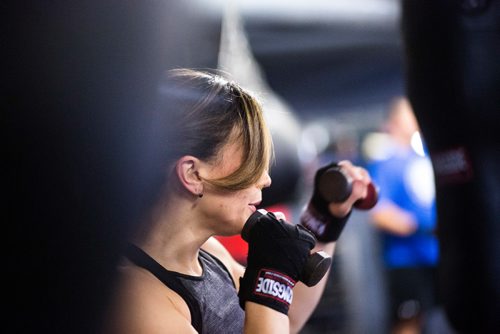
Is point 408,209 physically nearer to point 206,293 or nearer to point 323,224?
point 323,224

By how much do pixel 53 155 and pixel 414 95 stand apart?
81cm

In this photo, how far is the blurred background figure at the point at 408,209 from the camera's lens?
97.5 inches

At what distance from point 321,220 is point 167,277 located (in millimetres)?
304

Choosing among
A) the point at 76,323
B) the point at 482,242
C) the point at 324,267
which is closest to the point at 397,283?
the point at 482,242

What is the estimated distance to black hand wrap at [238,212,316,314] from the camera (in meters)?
0.72

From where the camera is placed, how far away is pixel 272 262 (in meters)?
0.73

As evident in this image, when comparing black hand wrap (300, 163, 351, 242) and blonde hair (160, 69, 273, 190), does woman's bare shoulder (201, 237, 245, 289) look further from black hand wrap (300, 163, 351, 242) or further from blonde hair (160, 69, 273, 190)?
blonde hair (160, 69, 273, 190)

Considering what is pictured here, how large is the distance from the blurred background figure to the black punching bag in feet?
4.59

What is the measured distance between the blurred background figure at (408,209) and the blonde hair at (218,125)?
1.77 metres

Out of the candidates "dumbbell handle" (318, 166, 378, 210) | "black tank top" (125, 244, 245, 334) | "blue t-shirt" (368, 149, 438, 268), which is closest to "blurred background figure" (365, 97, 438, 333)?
"blue t-shirt" (368, 149, 438, 268)

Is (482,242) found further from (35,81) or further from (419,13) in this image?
(35,81)

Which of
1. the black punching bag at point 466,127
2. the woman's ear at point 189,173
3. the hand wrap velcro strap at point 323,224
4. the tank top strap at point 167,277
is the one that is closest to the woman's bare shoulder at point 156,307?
the tank top strap at point 167,277

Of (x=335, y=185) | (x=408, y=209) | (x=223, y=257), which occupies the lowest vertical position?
(x=408, y=209)

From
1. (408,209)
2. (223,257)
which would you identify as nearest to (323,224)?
(223,257)
